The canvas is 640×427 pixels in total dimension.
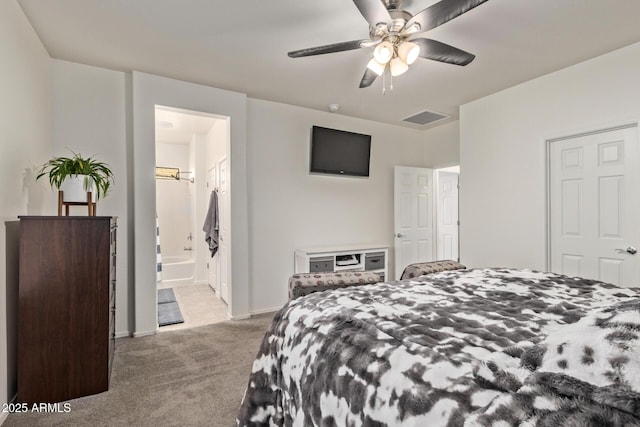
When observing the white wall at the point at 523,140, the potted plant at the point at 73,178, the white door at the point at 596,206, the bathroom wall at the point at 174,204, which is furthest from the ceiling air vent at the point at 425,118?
the bathroom wall at the point at 174,204

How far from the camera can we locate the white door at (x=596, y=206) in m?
2.71

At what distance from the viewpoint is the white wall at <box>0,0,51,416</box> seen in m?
1.89

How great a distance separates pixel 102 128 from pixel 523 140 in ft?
14.1

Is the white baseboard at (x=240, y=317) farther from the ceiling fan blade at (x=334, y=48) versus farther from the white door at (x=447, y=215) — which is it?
the white door at (x=447, y=215)

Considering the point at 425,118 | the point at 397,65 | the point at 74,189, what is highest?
the point at 425,118

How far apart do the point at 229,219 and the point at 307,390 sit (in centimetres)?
278

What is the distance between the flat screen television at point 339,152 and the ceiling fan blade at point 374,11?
2315 mm

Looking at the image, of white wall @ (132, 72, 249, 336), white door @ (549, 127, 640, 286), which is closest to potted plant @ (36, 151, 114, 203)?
white wall @ (132, 72, 249, 336)

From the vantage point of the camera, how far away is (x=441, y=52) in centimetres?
218

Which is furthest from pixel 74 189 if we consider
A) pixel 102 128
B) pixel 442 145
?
pixel 442 145

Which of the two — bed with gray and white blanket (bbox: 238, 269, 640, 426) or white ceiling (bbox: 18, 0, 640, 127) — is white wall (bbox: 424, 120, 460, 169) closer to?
white ceiling (bbox: 18, 0, 640, 127)

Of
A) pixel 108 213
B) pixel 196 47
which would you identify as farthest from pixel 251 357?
pixel 196 47

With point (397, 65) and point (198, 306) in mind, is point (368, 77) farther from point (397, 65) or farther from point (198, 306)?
point (198, 306)

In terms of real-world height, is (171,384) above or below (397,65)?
below
